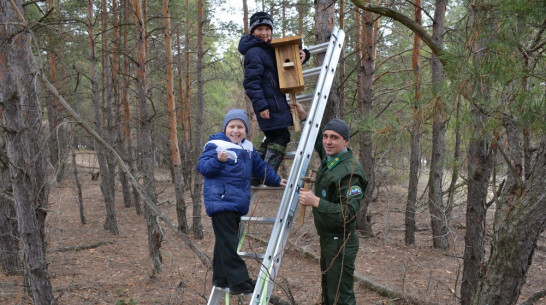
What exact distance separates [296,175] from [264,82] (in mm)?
957

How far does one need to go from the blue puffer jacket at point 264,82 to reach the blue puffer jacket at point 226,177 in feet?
1.43

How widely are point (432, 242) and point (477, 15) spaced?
797cm

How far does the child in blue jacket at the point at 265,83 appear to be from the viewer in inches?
137

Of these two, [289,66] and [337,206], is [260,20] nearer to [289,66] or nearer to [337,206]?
[289,66]

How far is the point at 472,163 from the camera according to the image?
4.27 meters

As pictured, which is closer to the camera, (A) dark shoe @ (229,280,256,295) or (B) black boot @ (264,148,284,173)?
(A) dark shoe @ (229,280,256,295)

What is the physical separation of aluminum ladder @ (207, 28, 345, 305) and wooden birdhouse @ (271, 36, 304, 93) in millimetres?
187

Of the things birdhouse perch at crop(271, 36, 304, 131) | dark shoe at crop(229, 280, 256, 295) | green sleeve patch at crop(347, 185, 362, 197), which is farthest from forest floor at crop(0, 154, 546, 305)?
birdhouse perch at crop(271, 36, 304, 131)

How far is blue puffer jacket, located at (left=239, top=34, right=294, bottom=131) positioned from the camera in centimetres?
347

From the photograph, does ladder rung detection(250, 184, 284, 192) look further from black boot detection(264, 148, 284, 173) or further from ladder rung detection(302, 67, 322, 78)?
ladder rung detection(302, 67, 322, 78)

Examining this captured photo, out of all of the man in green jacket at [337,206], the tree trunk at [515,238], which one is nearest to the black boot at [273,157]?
the man in green jacket at [337,206]

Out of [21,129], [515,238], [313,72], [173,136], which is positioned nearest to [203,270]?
[173,136]

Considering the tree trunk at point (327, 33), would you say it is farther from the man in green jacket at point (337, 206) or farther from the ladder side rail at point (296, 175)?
the man in green jacket at point (337, 206)

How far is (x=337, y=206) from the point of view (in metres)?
2.97
